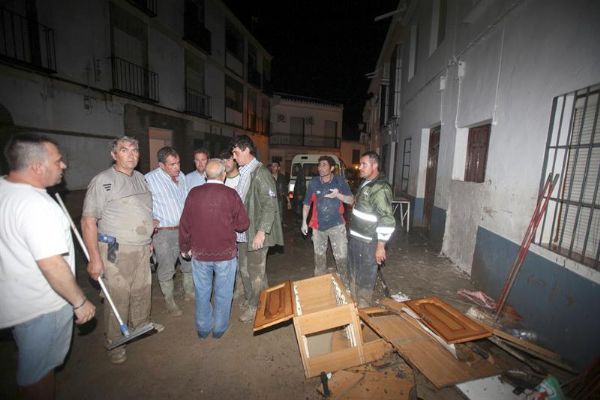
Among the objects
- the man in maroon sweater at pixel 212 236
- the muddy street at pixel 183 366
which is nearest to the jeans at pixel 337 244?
the muddy street at pixel 183 366

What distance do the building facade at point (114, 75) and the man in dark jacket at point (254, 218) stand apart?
689cm

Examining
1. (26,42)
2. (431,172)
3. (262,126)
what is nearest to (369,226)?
(431,172)

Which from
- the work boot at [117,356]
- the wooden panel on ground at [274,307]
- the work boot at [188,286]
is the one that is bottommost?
the work boot at [117,356]

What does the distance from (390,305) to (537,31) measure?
154 inches

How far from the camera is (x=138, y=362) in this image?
3014 millimetres

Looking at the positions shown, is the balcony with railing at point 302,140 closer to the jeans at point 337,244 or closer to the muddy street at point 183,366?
the jeans at point 337,244

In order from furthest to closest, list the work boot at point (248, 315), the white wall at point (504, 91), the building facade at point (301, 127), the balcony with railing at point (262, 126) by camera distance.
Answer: the building facade at point (301, 127)
the balcony with railing at point (262, 126)
the work boot at point (248, 315)
the white wall at point (504, 91)

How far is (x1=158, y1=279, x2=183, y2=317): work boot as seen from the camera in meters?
3.82

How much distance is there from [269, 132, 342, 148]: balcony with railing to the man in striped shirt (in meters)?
26.3

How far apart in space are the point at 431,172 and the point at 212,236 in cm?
692

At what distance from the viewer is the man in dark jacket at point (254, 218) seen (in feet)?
11.7

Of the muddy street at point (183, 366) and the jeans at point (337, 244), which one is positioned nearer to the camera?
the muddy street at point (183, 366)

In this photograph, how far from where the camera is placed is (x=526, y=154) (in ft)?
12.2

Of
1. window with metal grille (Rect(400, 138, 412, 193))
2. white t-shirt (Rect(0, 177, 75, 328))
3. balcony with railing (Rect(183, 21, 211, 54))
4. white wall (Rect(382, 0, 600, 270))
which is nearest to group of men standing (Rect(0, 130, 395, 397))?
white t-shirt (Rect(0, 177, 75, 328))
